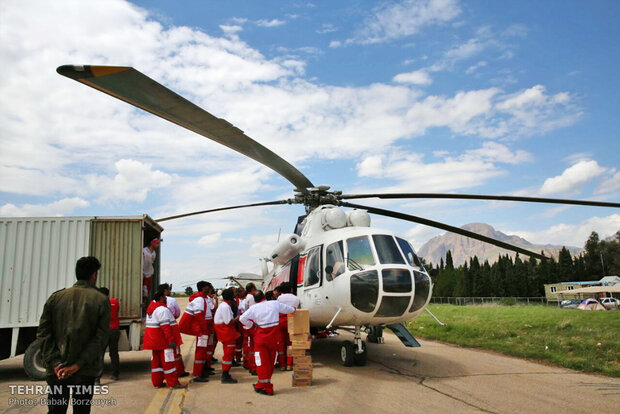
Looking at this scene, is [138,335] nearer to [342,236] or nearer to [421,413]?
[342,236]

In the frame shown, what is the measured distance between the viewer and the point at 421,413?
599 cm

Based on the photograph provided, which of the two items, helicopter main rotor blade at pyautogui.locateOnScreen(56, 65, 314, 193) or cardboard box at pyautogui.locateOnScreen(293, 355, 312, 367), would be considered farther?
cardboard box at pyautogui.locateOnScreen(293, 355, 312, 367)

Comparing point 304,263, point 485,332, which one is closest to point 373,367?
point 304,263

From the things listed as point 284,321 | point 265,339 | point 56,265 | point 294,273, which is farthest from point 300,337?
point 56,265

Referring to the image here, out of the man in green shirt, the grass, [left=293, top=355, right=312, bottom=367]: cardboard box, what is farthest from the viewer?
the grass

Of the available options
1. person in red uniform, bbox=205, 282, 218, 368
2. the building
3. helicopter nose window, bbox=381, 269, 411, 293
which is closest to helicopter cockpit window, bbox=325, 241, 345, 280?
helicopter nose window, bbox=381, 269, 411, 293

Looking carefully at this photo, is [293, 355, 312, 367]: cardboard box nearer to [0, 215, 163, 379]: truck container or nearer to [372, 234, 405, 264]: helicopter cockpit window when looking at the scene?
[372, 234, 405, 264]: helicopter cockpit window

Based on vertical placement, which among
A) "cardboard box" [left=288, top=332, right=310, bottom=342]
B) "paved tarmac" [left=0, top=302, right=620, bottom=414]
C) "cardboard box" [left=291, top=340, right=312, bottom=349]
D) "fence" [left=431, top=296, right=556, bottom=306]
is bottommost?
"fence" [left=431, top=296, right=556, bottom=306]

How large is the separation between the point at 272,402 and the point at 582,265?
2725 inches

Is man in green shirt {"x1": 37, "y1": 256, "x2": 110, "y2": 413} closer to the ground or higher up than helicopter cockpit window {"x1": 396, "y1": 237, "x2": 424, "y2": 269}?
closer to the ground

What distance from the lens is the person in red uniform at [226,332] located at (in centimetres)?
841

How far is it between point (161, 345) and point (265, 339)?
6.01 feet

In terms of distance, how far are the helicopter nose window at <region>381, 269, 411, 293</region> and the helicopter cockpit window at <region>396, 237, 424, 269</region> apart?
62 centimetres

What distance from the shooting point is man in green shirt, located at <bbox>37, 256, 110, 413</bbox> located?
3943 mm
